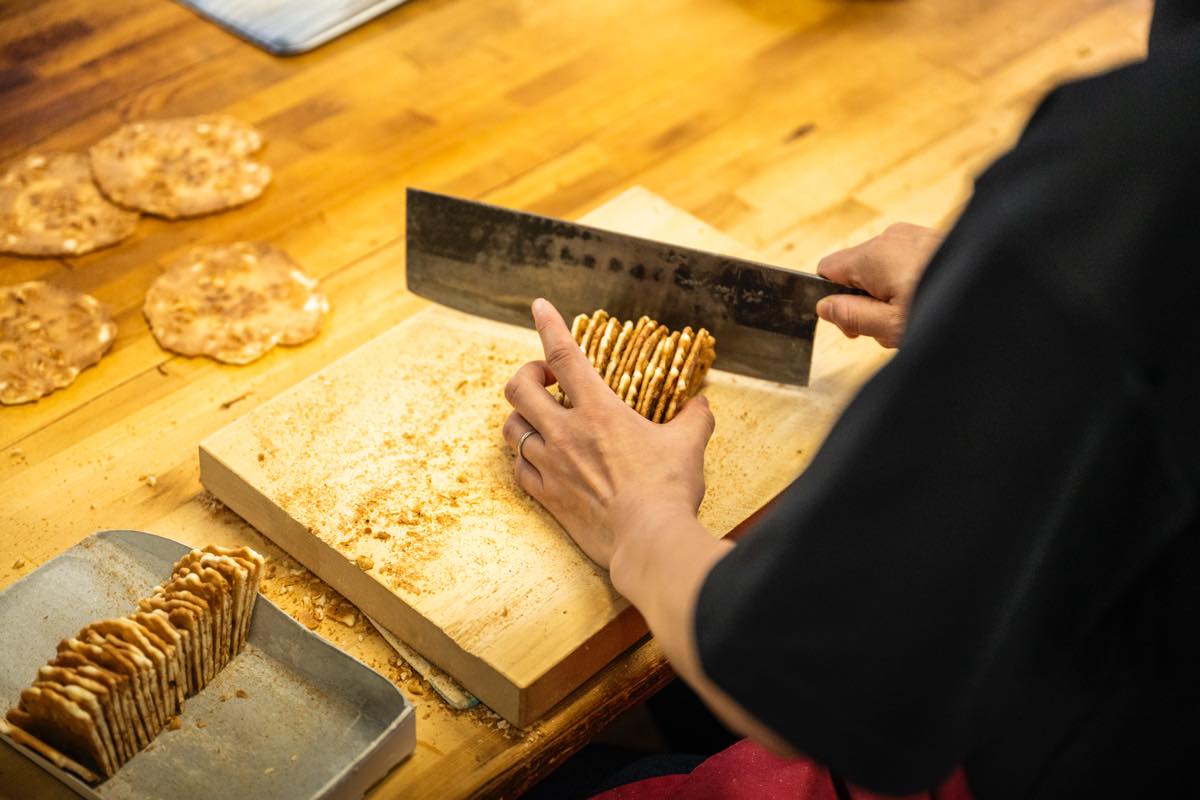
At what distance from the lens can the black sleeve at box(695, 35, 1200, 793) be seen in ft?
2.08

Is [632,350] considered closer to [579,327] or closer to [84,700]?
[579,327]

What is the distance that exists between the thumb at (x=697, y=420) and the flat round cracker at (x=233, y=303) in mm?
545

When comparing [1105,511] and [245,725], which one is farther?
[245,725]

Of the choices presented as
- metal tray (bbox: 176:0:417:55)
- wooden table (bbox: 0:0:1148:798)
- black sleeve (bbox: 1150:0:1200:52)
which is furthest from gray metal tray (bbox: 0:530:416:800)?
metal tray (bbox: 176:0:417:55)

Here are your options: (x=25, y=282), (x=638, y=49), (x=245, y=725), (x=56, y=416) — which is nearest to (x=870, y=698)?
(x=245, y=725)

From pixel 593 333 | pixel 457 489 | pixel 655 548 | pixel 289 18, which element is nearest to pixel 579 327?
pixel 593 333

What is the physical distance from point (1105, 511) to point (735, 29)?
1673mm

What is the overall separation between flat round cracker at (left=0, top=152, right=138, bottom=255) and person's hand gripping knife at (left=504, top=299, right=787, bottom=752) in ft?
2.43

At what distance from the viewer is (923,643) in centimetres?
69

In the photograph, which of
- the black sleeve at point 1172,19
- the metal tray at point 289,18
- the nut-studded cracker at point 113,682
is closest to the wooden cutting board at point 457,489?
the nut-studded cracker at point 113,682

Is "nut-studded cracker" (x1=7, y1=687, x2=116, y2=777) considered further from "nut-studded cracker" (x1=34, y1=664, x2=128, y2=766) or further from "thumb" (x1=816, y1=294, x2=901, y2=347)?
"thumb" (x1=816, y1=294, x2=901, y2=347)

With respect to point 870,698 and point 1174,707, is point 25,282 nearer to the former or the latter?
point 870,698

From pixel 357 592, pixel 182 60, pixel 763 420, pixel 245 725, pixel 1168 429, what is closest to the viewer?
pixel 1168 429

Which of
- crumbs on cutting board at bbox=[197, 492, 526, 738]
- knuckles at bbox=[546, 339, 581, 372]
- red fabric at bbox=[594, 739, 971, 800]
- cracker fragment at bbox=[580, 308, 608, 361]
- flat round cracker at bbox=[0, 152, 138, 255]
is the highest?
flat round cracker at bbox=[0, 152, 138, 255]
